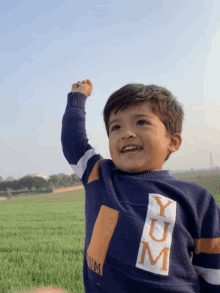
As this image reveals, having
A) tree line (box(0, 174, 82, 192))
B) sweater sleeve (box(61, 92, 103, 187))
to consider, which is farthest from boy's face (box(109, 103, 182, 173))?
tree line (box(0, 174, 82, 192))

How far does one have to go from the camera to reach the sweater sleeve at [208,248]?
1191 mm

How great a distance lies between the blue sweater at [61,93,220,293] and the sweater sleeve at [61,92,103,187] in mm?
131

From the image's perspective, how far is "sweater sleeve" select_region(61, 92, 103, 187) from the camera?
150 centimetres

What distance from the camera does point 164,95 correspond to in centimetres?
144

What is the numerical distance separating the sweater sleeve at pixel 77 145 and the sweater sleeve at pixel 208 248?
676mm

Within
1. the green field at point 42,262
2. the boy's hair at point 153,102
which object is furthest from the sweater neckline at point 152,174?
the green field at point 42,262

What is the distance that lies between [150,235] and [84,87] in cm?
113

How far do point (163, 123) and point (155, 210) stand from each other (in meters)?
0.52

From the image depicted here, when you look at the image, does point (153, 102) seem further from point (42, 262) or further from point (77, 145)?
point (42, 262)

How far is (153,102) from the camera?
1.39 metres

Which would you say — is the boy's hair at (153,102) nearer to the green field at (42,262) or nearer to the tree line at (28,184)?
the green field at (42,262)

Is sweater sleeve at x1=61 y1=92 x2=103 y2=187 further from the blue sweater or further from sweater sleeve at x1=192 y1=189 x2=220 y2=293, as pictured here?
sweater sleeve at x1=192 y1=189 x2=220 y2=293

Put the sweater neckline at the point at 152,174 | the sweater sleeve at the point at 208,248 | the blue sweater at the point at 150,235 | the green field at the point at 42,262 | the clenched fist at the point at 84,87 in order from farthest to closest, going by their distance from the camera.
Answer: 1. the green field at the point at 42,262
2. the clenched fist at the point at 84,87
3. the sweater neckline at the point at 152,174
4. the sweater sleeve at the point at 208,248
5. the blue sweater at the point at 150,235

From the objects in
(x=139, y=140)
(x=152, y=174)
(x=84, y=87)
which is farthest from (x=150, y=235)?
(x=84, y=87)
